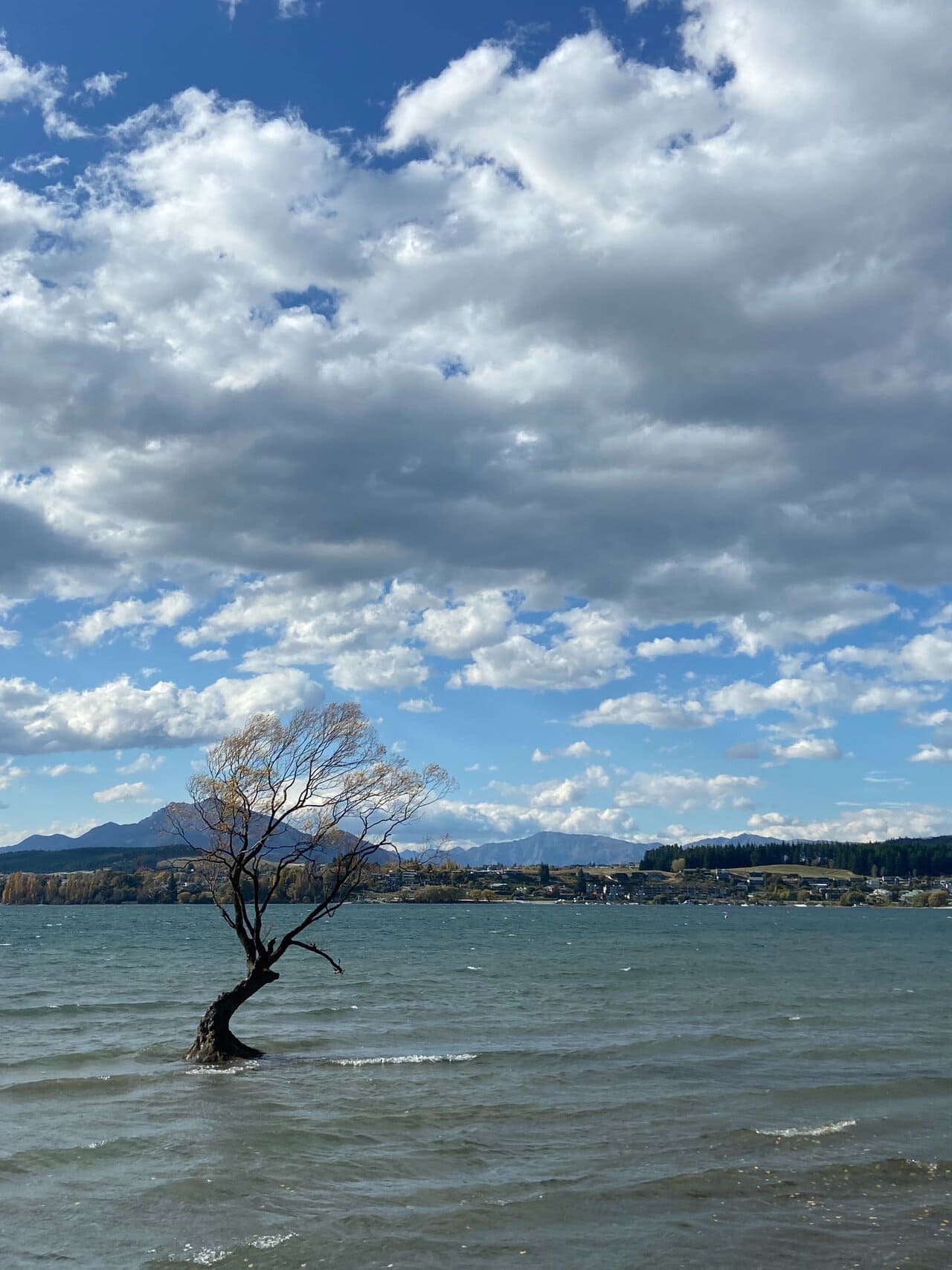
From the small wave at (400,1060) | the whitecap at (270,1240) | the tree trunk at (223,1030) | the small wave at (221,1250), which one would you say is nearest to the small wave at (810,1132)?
the whitecap at (270,1240)

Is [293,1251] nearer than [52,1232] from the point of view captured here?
Yes

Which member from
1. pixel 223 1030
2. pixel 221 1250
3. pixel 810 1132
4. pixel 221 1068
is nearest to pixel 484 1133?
pixel 810 1132

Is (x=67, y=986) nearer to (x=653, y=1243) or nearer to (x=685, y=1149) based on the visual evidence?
(x=685, y=1149)

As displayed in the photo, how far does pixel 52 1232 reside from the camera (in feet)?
55.9

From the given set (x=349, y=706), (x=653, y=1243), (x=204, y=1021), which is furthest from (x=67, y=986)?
(x=653, y=1243)

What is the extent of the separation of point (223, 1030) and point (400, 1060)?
5.67 m

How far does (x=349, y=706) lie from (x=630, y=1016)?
1993 cm

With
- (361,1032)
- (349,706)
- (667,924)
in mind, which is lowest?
(667,924)

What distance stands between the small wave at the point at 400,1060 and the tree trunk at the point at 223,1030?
9.92ft

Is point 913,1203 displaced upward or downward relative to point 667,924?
upward

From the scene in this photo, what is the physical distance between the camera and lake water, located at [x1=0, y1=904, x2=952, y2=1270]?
1647 cm

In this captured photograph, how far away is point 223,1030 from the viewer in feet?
107

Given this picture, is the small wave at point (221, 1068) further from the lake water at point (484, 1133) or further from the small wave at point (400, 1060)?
the small wave at point (400, 1060)

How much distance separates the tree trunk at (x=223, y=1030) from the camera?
32312mm
